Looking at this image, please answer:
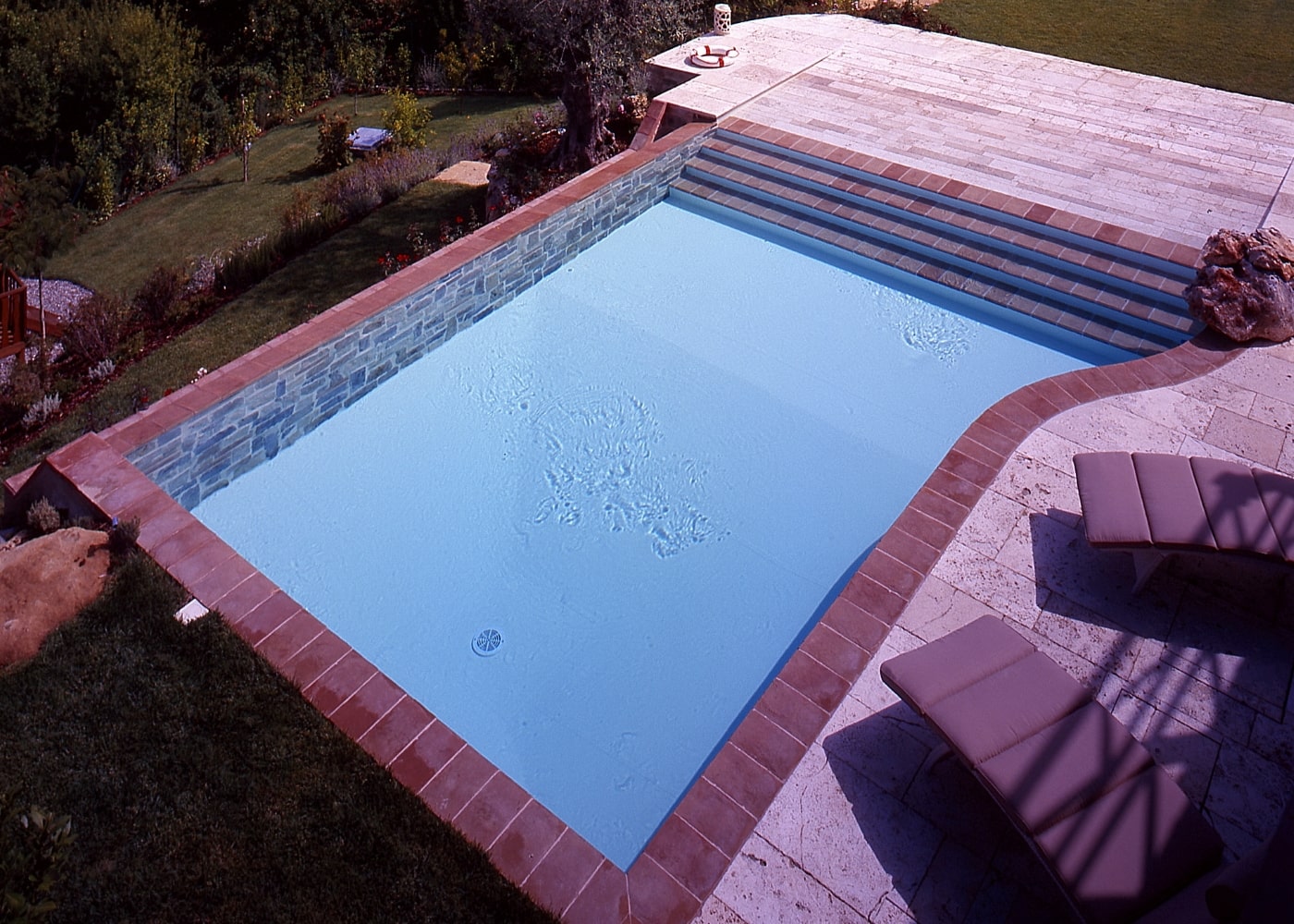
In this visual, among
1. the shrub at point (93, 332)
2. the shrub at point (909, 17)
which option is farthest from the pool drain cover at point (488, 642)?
the shrub at point (909, 17)

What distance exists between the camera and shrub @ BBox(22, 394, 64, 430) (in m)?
8.52

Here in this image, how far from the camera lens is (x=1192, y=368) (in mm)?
7281

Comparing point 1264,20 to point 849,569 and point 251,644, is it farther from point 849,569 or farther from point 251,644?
point 251,644

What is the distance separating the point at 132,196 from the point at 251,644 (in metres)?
14.7

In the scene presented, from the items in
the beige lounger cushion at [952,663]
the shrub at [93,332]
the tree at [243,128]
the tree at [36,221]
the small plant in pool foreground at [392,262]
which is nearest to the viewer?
the beige lounger cushion at [952,663]

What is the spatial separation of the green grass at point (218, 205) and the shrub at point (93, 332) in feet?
7.28

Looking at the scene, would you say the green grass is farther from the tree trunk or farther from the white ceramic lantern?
the tree trunk

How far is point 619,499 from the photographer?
6914 mm

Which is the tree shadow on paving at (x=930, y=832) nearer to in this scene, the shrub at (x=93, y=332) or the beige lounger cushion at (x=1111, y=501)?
the beige lounger cushion at (x=1111, y=501)

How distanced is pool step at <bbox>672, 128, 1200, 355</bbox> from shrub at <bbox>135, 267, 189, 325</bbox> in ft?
20.0

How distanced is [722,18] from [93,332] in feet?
31.9

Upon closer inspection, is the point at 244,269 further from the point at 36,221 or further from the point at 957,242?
the point at 957,242

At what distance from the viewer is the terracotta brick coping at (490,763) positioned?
13.5 feet

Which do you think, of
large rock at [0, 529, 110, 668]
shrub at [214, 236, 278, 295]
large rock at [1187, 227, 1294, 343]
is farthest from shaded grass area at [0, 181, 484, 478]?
large rock at [1187, 227, 1294, 343]
